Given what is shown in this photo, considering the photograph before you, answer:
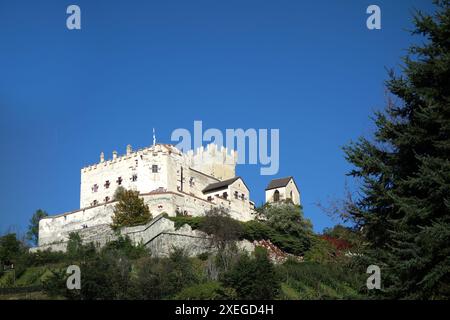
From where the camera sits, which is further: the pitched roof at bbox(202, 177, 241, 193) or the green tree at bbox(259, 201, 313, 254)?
the pitched roof at bbox(202, 177, 241, 193)

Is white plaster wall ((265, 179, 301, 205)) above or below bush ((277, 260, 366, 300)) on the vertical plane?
above

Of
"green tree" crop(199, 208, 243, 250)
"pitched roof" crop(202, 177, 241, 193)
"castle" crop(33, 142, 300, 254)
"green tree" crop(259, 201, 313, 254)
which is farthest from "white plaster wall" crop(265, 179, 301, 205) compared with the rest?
"green tree" crop(199, 208, 243, 250)

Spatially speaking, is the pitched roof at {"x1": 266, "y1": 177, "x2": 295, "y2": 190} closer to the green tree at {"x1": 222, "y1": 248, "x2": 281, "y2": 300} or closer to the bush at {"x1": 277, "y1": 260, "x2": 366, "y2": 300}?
the bush at {"x1": 277, "y1": 260, "x2": 366, "y2": 300}

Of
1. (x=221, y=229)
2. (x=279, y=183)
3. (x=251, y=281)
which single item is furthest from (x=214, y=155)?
(x=251, y=281)

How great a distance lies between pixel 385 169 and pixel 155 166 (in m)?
45.4

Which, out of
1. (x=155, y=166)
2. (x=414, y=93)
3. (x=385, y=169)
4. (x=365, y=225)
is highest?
(x=155, y=166)

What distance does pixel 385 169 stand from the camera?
732 inches

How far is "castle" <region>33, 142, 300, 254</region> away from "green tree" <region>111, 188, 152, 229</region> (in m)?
0.89

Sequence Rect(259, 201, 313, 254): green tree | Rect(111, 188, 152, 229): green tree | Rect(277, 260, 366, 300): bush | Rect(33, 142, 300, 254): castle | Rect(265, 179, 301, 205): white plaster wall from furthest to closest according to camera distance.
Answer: Rect(265, 179, 301, 205): white plaster wall
Rect(259, 201, 313, 254): green tree
Rect(111, 188, 152, 229): green tree
Rect(33, 142, 300, 254): castle
Rect(277, 260, 366, 300): bush

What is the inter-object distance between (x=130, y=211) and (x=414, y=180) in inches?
1667

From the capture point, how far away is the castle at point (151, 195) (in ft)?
180

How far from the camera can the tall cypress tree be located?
54.3 ft
